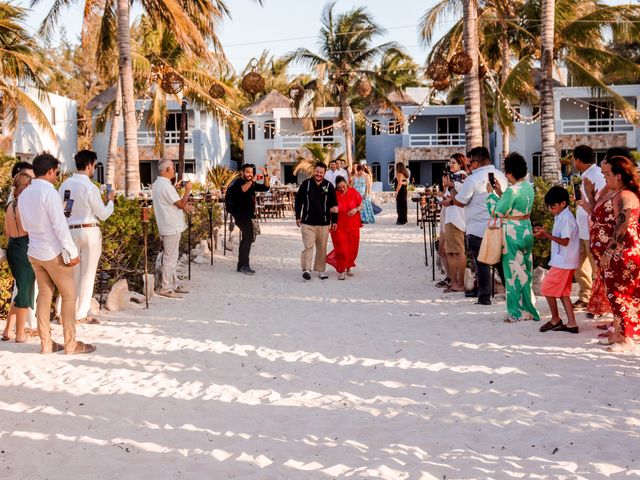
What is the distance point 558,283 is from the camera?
7895 mm

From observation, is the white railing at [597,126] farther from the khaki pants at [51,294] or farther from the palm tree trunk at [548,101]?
the khaki pants at [51,294]

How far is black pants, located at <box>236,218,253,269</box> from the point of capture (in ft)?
43.4

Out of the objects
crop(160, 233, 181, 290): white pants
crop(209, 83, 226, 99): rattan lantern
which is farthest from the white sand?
crop(209, 83, 226, 99): rattan lantern

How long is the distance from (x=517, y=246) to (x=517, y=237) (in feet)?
0.31

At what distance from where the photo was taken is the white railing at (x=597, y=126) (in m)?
37.7

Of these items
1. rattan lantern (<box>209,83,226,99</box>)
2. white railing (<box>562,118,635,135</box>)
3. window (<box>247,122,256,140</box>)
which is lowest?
rattan lantern (<box>209,83,226,99</box>)

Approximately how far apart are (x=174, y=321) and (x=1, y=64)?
1779 cm

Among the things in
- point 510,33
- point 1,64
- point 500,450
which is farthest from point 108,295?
point 510,33

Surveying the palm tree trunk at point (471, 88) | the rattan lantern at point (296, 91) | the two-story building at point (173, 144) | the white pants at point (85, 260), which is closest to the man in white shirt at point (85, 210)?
the white pants at point (85, 260)

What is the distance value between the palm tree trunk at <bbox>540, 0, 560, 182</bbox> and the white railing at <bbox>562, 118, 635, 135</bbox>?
2028cm

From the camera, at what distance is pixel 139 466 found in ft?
15.2

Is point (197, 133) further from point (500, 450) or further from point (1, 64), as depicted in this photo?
point (500, 450)

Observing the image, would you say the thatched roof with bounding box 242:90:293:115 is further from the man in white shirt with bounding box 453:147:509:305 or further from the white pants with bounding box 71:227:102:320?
the white pants with bounding box 71:227:102:320

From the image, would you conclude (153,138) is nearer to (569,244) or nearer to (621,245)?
(569,244)
